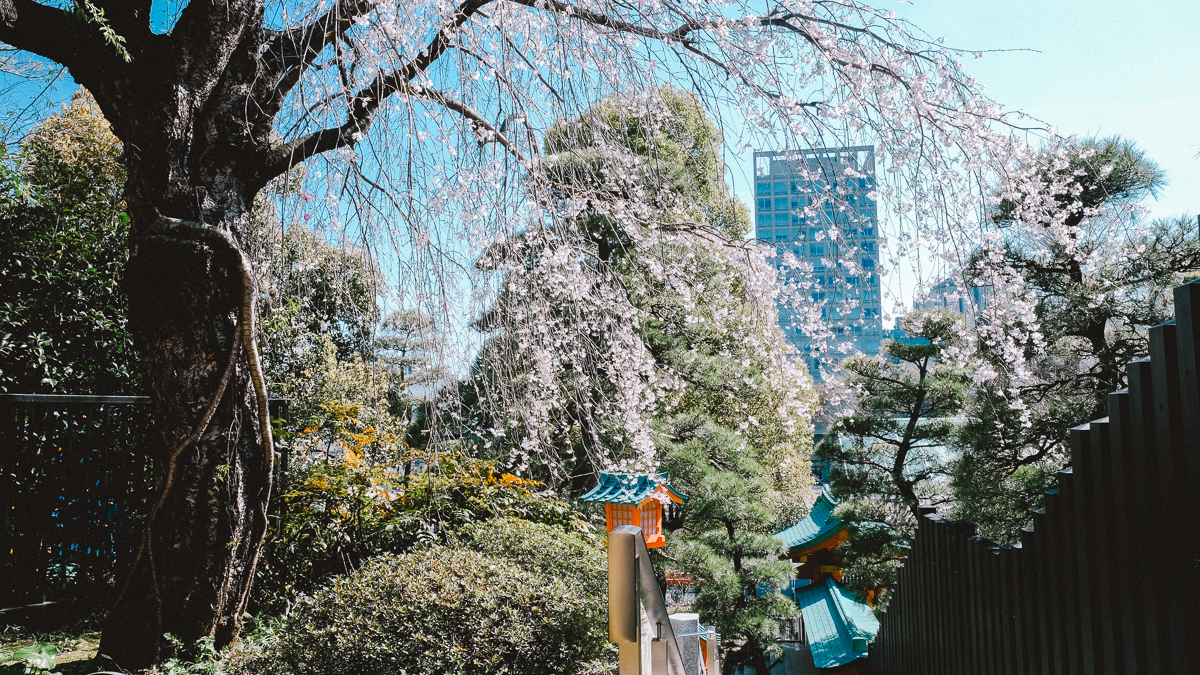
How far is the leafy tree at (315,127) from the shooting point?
254 centimetres

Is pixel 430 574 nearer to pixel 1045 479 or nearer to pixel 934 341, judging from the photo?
pixel 1045 479

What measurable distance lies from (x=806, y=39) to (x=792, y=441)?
12286mm

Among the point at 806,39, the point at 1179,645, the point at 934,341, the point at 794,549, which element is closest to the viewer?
the point at 1179,645

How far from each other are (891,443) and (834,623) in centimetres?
412

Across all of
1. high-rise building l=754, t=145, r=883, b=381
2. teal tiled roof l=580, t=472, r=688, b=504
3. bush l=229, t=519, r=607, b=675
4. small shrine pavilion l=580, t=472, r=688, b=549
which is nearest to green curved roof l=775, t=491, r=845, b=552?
small shrine pavilion l=580, t=472, r=688, b=549

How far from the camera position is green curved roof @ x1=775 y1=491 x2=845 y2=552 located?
515 inches

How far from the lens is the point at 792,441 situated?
13992 mm

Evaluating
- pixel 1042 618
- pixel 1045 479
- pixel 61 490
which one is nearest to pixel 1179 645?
pixel 1042 618

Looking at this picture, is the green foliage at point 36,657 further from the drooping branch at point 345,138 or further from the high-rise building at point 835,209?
the high-rise building at point 835,209

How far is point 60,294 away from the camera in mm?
4492

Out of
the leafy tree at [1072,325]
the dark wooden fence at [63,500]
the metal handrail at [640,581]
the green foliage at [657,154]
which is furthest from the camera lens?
Result: the leafy tree at [1072,325]

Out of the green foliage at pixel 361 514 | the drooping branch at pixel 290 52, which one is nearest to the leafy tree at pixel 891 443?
the green foliage at pixel 361 514

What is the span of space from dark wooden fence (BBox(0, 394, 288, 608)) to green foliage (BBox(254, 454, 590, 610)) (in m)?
0.84

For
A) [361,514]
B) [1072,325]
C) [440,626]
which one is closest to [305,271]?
[361,514]
